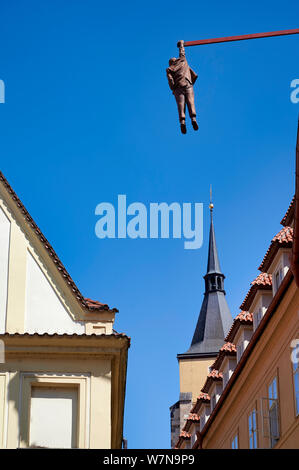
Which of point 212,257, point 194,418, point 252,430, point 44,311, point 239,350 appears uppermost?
point 212,257

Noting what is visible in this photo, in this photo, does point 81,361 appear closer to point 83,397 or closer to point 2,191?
point 83,397

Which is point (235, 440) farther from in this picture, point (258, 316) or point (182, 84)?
point (182, 84)

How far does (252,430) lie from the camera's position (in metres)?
35.2

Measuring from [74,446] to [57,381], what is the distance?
57.2 inches

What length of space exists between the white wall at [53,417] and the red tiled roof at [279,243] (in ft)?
34.6

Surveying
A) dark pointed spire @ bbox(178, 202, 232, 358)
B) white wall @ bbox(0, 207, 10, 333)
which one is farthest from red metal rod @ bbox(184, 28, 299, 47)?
dark pointed spire @ bbox(178, 202, 232, 358)

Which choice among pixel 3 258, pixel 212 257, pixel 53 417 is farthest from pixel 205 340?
pixel 53 417

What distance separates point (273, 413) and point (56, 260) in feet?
34.2

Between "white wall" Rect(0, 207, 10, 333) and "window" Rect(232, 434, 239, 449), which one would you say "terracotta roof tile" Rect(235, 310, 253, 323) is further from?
"white wall" Rect(0, 207, 10, 333)

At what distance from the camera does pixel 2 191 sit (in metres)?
25.5

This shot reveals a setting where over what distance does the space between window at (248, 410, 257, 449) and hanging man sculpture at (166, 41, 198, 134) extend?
76.1 ft

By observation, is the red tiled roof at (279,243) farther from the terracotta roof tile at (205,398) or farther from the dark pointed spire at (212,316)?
the dark pointed spire at (212,316)
